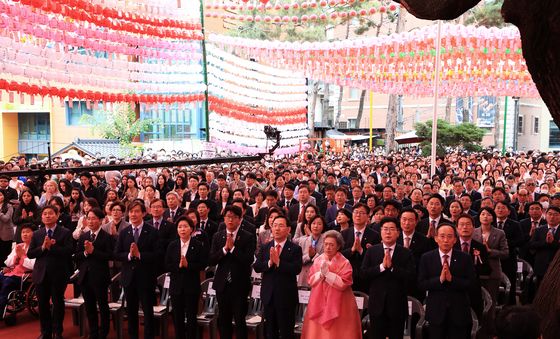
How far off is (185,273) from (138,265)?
0.62 meters

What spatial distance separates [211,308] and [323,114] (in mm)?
46066

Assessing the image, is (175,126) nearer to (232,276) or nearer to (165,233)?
(165,233)

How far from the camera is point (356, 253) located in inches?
278

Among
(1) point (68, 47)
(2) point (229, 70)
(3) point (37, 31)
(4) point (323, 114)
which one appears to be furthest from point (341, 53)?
(4) point (323, 114)

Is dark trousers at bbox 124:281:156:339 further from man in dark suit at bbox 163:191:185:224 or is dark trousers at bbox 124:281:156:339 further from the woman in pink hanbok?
man in dark suit at bbox 163:191:185:224

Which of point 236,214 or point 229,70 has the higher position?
point 229,70

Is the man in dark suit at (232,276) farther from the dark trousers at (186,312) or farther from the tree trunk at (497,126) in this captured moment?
the tree trunk at (497,126)

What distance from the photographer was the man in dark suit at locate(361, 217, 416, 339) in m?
6.08

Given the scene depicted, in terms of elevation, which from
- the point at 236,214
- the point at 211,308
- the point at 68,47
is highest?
the point at 68,47

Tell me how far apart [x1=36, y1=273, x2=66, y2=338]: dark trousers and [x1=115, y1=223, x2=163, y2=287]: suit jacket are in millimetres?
800

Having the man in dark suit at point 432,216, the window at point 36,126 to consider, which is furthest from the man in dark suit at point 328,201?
the window at point 36,126

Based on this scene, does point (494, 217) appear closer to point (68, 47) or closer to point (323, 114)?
point (68, 47)

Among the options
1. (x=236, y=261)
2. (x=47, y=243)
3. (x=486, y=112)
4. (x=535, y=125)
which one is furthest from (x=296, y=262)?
(x=535, y=125)

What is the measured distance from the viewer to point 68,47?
11891 millimetres
